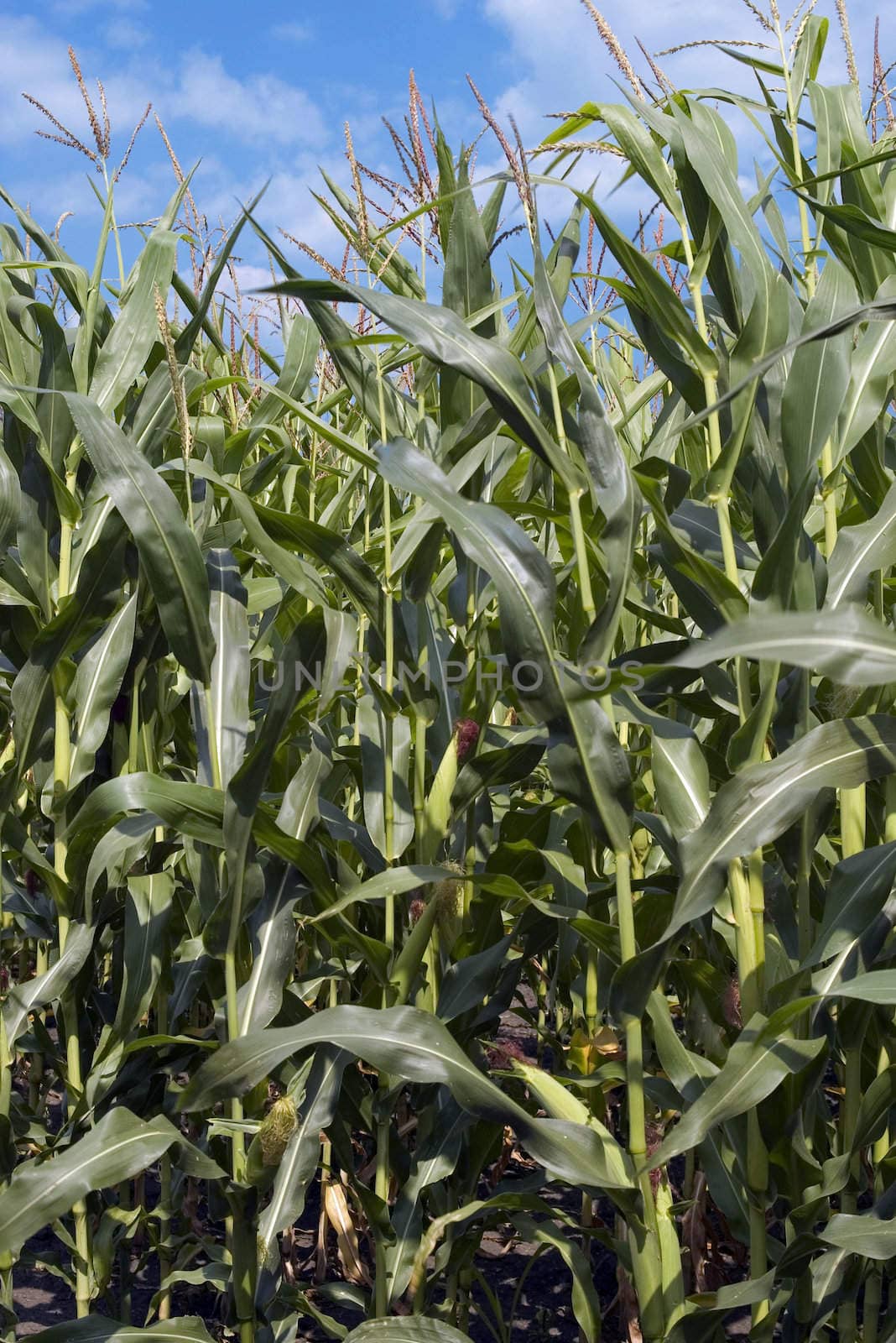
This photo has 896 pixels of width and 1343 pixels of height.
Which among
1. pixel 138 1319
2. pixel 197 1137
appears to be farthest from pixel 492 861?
pixel 138 1319

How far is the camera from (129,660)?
6.06ft

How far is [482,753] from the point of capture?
164 cm

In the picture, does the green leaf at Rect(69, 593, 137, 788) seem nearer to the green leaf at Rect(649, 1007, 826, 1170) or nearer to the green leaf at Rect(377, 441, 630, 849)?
the green leaf at Rect(377, 441, 630, 849)

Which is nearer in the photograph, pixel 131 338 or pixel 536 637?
pixel 536 637

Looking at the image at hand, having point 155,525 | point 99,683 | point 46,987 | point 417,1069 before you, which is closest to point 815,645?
point 417,1069

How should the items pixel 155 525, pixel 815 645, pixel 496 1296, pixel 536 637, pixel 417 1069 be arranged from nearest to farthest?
1. pixel 815 645
2. pixel 536 637
3. pixel 417 1069
4. pixel 155 525
5. pixel 496 1296

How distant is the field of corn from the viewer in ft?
4.20

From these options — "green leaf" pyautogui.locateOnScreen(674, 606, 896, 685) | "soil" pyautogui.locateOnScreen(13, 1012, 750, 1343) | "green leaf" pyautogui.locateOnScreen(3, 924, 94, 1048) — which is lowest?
"soil" pyautogui.locateOnScreen(13, 1012, 750, 1343)

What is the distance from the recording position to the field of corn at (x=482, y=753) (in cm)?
128

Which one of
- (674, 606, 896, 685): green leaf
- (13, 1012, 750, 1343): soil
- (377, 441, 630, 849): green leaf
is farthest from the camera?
(13, 1012, 750, 1343): soil

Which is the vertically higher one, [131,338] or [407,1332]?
[131,338]

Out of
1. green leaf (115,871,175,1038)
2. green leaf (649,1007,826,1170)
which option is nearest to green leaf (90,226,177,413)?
green leaf (115,871,175,1038)

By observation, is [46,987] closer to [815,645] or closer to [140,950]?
[140,950]

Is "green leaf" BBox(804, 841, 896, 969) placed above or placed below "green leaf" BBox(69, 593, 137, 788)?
below
